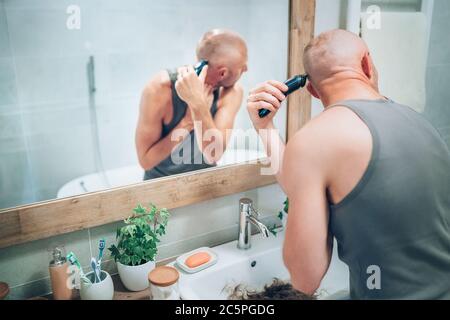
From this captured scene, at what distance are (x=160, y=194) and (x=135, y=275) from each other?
0.23m

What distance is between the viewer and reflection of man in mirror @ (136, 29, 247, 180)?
1052 mm

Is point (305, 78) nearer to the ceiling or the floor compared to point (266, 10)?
nearer to the floor

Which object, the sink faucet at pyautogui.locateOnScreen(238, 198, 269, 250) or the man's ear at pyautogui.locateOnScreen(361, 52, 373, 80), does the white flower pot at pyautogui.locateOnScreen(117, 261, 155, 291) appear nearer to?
the sink faucet at pyautogui.locateOnScreen(238, 198, 269, 250)

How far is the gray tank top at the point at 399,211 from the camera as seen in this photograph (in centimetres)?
77

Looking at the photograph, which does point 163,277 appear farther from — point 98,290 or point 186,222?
point 186,222

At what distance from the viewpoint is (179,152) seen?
1116mm

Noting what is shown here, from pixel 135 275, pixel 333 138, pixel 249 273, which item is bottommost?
pixel 249 273

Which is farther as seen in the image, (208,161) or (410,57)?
(410,57)

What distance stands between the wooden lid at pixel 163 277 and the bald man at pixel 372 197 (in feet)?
0.93

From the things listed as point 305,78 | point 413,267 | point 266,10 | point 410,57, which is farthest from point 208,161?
point 410,57

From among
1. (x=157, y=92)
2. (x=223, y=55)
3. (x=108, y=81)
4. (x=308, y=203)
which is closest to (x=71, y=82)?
(x=108, y=81)

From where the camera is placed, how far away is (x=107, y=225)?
1066 millimetres
